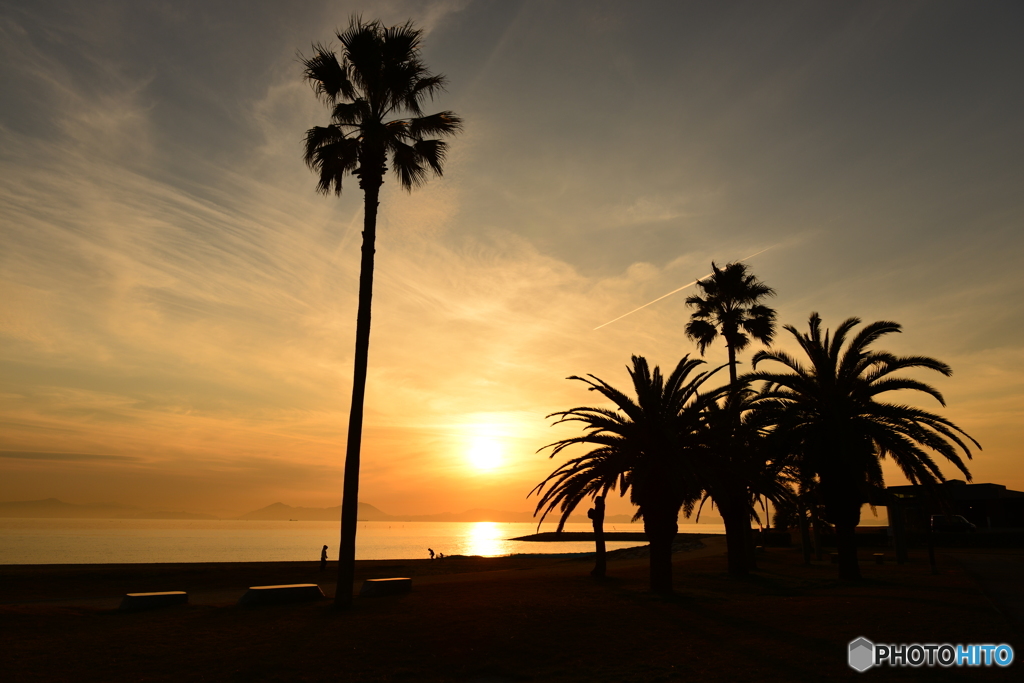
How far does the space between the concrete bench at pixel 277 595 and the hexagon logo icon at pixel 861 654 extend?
13.5 m

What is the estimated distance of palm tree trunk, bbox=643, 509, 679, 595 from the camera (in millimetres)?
19000

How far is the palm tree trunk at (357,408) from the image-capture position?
52.2ft

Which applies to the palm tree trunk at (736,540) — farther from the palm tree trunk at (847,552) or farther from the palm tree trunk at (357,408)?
the palm tree trunk at (357,408)

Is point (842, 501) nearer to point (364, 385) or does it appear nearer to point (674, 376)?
point (674, 376)

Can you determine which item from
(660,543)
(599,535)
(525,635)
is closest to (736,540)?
(599,535)

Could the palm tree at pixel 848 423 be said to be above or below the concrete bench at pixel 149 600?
above

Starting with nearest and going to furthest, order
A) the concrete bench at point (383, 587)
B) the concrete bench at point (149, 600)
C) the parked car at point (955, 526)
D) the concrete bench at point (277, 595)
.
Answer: the concrete bench at point (149, 600)
the concrete bench at point (277, 595)
the concrete bench at point (383, 587)
the parked car at point (955, 526)

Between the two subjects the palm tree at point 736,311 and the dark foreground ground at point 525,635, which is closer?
the dark foreground ground at point 525,635

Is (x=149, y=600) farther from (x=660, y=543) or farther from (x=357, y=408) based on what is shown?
(x=660, y=543)

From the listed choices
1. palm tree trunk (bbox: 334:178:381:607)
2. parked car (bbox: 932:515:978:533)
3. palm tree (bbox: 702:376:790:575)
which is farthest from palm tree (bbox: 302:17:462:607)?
parked car (bbox: 932:515:978:533)

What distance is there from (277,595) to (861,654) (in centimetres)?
1390

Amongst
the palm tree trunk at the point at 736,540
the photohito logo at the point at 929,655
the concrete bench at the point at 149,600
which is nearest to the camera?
the photohito logo at the point at 929,655

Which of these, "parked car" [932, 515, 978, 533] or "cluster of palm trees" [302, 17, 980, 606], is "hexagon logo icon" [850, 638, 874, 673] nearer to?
"cluster of palm trees" [302, 17, 980, 606]

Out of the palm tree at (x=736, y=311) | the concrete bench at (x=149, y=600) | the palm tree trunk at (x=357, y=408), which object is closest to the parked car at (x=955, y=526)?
the palm tree at (x=736, y=311)
